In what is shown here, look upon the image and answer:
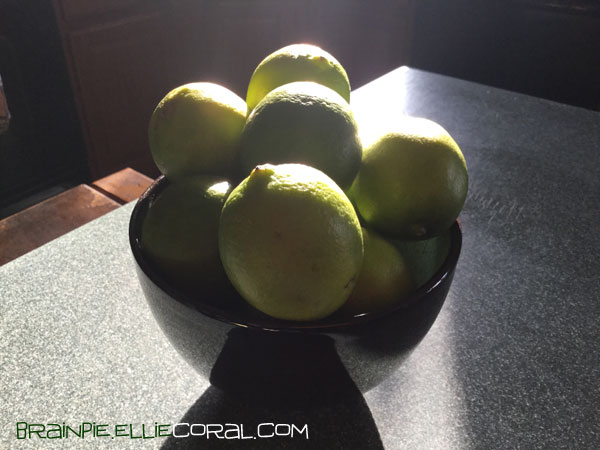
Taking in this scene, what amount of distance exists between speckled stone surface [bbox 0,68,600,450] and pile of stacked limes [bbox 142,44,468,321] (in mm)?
114

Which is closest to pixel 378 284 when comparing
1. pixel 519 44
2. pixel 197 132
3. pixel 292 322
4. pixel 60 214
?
pixel 292 322

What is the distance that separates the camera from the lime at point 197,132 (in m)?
0.44

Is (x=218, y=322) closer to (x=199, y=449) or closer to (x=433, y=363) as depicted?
(x=199, y=449)

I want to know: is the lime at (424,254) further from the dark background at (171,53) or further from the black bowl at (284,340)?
the dark background at (171,53)

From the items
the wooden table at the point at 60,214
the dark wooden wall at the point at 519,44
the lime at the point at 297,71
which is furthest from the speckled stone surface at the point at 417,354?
the dark wooden wall at the point at 519,44

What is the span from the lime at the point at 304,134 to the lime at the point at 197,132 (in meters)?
0.04

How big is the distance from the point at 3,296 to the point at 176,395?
0.25m

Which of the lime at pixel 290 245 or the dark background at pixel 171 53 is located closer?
the lime at pixel 290 245

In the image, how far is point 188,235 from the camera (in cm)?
39

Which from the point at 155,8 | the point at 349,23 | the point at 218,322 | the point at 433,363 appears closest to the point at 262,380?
the point at 218,322

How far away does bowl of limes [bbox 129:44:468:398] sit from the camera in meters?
0.33

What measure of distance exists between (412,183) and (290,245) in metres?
0.13

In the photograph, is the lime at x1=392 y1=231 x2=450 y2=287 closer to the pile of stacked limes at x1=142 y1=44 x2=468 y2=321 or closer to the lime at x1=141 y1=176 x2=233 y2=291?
the pile of stacked limes at x1=142 y1=44 x2=468 y2=321

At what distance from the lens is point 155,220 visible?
0.40m
